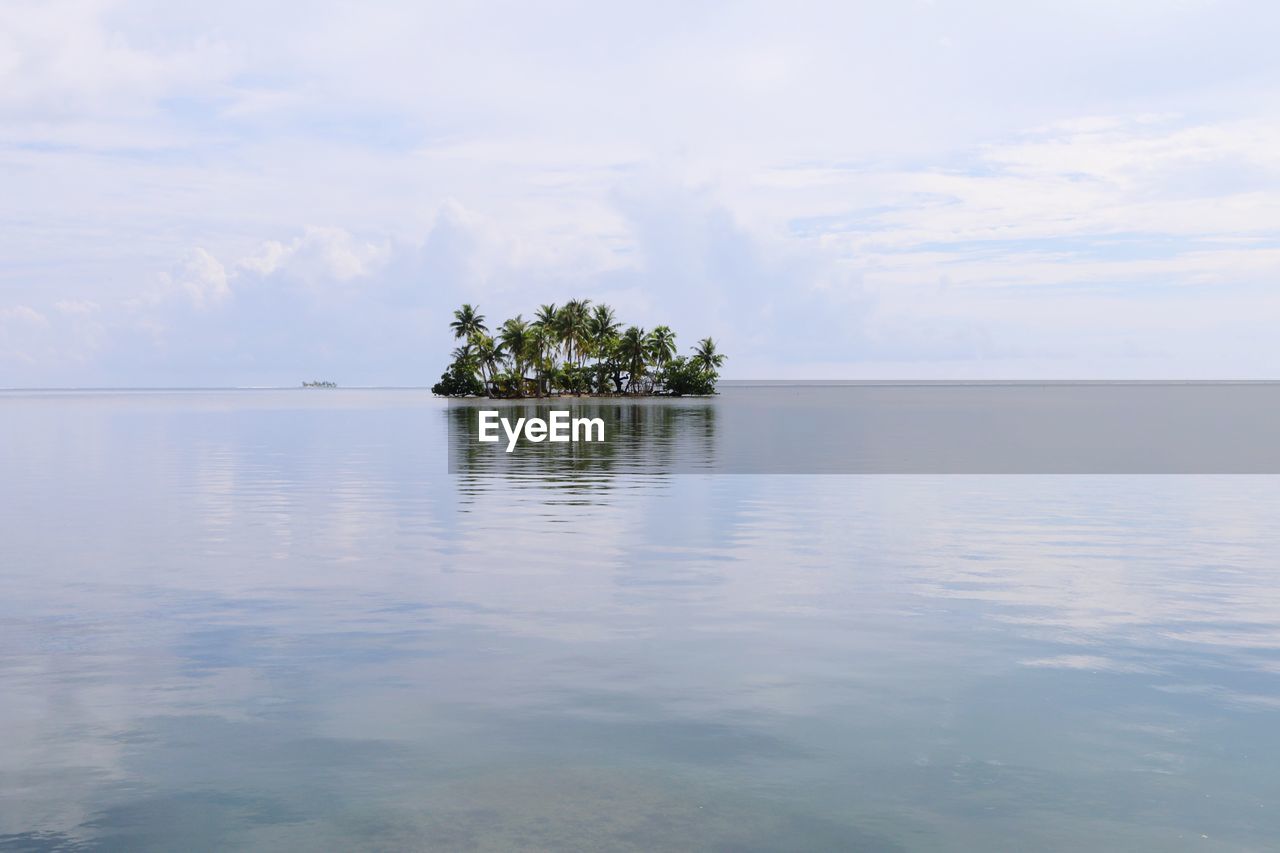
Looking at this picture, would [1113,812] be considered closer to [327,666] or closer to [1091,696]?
[1091,696]

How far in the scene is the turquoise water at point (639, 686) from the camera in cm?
988

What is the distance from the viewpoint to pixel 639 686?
1421cm

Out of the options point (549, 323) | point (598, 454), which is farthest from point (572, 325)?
point (598, 454)

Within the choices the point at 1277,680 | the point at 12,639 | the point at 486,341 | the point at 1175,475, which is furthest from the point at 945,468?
the point at 486,341

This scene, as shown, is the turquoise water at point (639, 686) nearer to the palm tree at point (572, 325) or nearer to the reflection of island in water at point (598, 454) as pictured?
the reflection of island in water at point (598, 454)

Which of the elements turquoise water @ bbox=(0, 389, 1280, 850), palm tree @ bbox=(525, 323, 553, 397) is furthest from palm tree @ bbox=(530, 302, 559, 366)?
turquoise water @ bbox=(0, 389, 1280, 850)

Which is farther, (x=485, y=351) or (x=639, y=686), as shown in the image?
(x=485, y=351)

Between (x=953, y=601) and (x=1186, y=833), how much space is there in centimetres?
1050

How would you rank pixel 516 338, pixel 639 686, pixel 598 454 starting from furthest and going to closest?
pixel 516 338 < pixel 598 454 < pixel 639 686

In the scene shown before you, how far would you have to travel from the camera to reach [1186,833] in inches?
378

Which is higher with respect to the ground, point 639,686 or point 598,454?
point 598,454

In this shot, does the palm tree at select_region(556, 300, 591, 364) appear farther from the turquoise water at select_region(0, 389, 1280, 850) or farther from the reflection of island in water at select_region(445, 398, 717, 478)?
the turquoise water at select_region(0, 389, 1280, 850)

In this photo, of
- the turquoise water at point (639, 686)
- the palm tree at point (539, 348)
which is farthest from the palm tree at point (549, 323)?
the turquoise water at point (639, 686)

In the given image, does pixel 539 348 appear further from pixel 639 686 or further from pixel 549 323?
pixel 639 686
